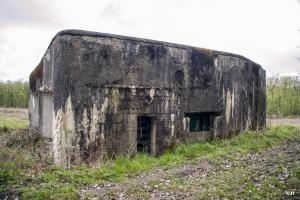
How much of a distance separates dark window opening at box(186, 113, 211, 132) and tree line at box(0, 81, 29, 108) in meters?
28.0

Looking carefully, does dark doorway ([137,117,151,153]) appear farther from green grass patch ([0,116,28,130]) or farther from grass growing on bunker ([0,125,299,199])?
green grass patch ([0,116,28,130])

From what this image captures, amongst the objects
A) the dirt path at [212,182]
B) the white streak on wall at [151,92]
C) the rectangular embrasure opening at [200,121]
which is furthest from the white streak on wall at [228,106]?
the white streak on wall at [151,92]

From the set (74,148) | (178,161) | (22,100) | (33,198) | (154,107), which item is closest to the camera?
(33,198)

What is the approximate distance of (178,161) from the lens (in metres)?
8.72

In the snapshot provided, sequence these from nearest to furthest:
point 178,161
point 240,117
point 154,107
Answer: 1. point 178,161
2. point 154,107
3. point 240,117

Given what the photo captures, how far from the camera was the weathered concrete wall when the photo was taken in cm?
813

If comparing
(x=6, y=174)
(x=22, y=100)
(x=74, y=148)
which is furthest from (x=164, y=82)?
(x=22, y=100)

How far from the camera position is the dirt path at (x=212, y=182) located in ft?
20.0

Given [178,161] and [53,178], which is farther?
[178,161]

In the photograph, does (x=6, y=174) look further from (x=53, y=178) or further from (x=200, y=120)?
(x=200, y=120)

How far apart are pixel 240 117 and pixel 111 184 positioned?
713cm

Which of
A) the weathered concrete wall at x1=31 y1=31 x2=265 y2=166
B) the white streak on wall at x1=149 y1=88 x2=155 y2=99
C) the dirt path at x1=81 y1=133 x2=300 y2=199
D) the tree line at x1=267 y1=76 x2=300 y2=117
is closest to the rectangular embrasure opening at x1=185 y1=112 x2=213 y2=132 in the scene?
the weathered concrete wall at x1=31 y1=31 x2=265 y2=166

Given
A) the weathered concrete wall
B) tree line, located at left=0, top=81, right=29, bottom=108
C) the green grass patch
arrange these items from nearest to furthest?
the weathered concrete wall, the green grass patch, tree line, located at left=0, top=81, right=29, bottom=108

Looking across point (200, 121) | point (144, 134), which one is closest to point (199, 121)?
point (200, 121)
